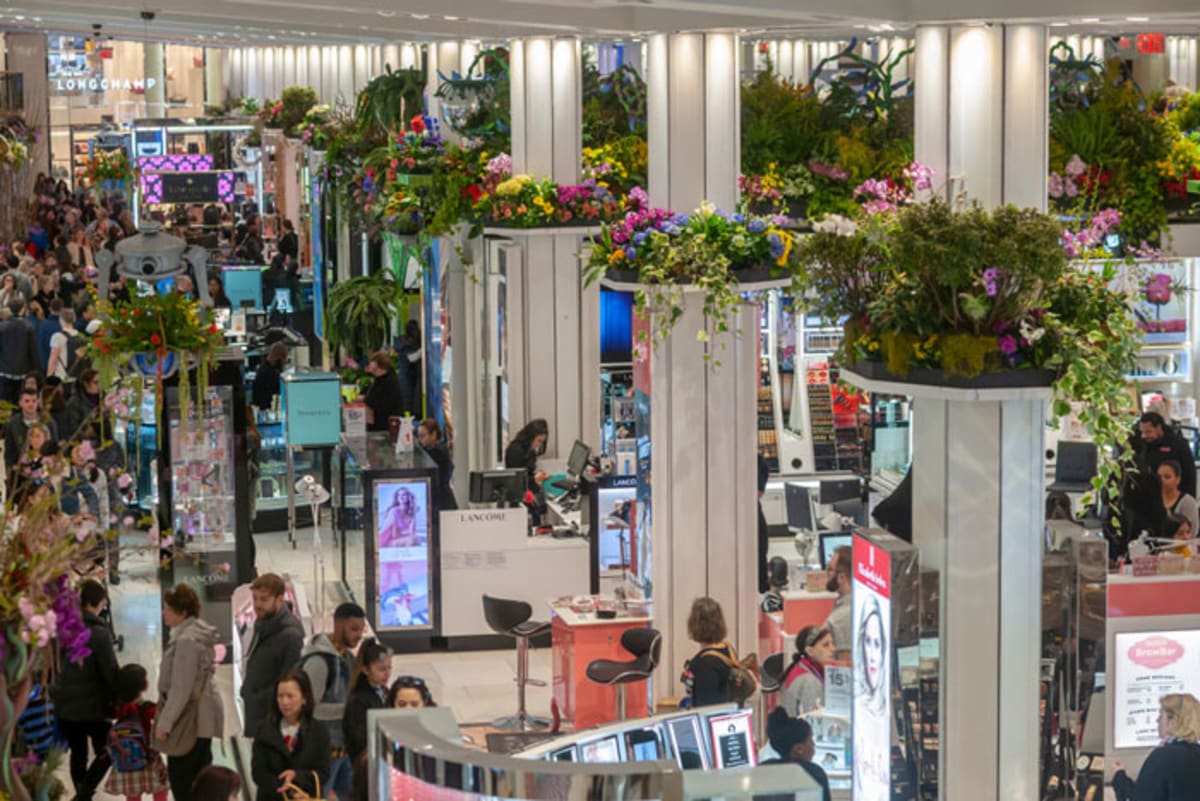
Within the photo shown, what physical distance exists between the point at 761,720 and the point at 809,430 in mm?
6475

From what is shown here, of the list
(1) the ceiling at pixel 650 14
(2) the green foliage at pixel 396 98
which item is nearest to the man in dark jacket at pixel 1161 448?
(1) the ceiling at pixel 650 14

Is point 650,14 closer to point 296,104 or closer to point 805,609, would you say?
point 805,609

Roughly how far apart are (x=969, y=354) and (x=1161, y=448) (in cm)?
596

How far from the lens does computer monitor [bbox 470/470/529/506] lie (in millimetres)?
13328

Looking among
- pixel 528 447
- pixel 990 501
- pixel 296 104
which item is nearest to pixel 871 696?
pixel 990 501

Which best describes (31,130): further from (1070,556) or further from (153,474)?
(1070,556)

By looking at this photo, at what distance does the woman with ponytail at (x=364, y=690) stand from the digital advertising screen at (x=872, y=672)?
6.35ft

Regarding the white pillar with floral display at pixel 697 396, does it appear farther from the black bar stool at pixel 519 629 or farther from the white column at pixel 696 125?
the black bar stool at pixel 519 629

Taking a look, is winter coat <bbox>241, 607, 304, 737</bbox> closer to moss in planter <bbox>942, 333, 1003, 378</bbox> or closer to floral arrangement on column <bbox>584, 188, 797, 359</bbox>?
floral arrangement on column <bbox>584, 188, 797, 359</bbox>

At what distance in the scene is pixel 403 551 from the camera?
1267cm

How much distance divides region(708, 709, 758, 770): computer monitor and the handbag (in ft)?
8.45

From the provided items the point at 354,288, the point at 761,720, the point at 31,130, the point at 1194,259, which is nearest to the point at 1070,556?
the point at 761,720

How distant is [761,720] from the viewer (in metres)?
10.2

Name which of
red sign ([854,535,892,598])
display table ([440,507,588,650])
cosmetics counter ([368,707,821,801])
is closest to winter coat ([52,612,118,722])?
red sign ([854,535,892,598])
